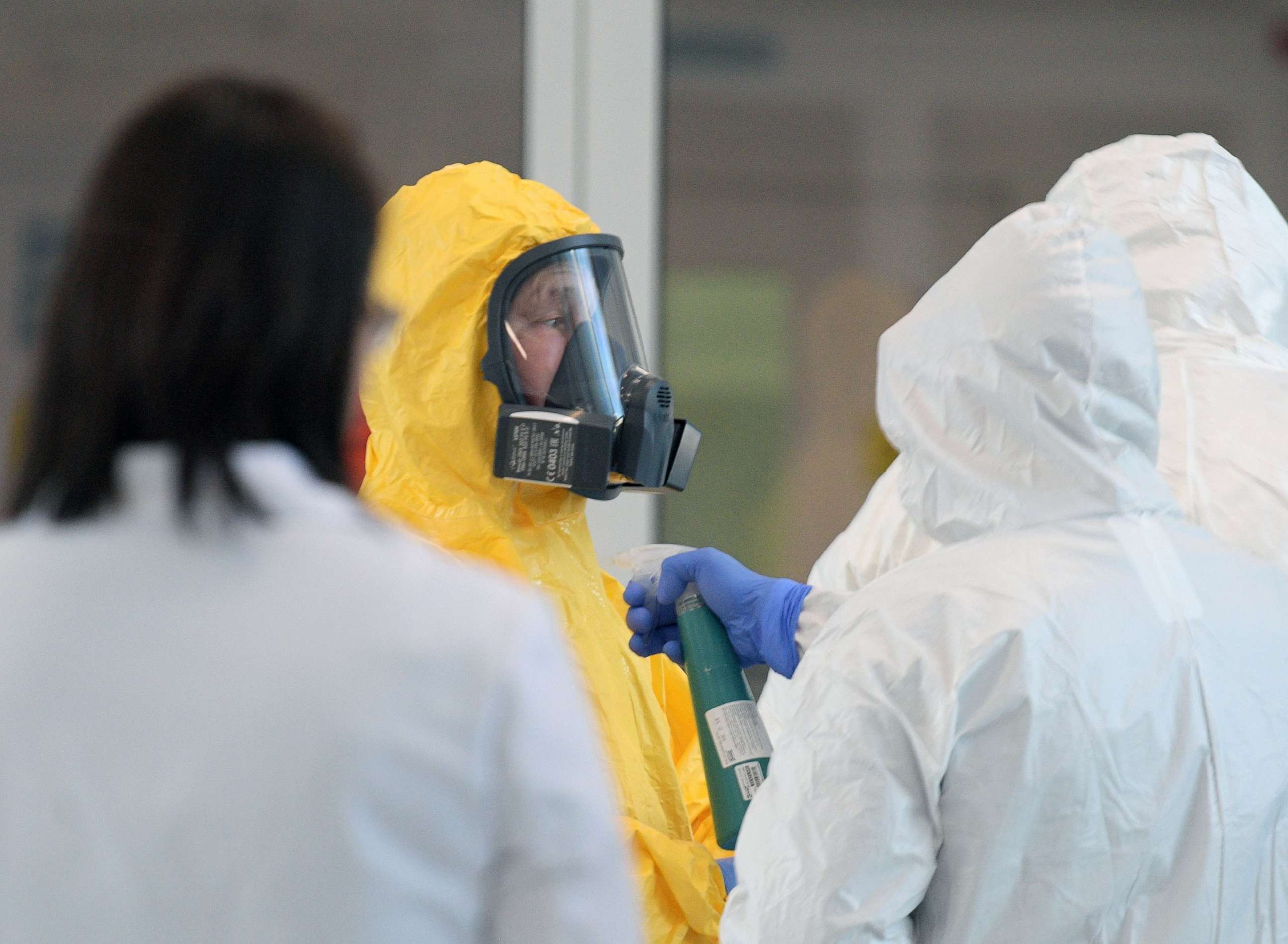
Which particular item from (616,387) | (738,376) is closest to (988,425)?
(616,387)

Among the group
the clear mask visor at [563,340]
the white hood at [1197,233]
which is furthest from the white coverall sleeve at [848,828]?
the white hood at [1197,233]

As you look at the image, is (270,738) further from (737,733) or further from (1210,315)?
(1210,315)

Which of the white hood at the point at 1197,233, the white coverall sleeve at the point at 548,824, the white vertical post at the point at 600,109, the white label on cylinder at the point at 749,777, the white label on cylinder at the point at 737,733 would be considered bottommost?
the white label on cylinder at the point at 749,777

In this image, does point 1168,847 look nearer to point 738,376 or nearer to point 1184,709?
point 1184,709

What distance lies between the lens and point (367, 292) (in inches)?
26.5

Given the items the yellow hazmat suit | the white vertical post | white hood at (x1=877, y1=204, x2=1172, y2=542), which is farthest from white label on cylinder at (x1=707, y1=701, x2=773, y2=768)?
the white vertical post

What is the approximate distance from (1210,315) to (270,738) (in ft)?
4.98

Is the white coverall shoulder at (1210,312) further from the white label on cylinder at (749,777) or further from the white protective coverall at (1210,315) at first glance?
the white label on cylinder at (749,777)

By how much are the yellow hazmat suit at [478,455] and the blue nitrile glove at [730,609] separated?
50 millimetres

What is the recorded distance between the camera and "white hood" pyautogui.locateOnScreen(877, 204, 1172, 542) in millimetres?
1152

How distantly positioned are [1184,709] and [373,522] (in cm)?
79

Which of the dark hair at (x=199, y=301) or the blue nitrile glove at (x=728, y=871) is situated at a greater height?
the dark hair at (x=199, y=301)

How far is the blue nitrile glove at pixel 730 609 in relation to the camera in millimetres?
1505

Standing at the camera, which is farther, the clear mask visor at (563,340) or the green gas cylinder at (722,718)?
the clear mask visor at (563,340)
